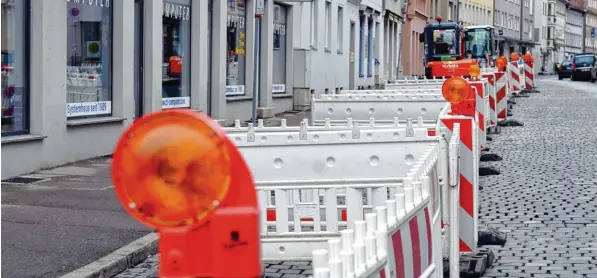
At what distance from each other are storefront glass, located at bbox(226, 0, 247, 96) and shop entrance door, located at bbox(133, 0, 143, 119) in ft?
18.2

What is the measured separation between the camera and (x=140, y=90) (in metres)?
19.4

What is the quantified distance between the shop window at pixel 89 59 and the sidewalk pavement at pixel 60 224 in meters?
2.21

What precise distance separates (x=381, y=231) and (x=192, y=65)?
61.5 ft

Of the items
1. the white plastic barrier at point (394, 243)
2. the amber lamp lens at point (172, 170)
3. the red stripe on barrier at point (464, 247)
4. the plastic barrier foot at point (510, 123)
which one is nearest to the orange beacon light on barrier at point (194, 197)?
the amber lamp lens at point (172, 170)

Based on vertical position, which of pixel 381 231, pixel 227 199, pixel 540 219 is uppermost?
pixel 227 199

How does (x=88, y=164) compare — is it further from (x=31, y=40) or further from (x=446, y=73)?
(x=446, y=73)

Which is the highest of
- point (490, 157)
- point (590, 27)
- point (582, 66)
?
point (590, 27)

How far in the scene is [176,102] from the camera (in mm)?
21359

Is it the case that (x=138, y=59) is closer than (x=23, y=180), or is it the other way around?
(x=23, y=180)

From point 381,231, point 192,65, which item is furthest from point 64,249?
point 192,65

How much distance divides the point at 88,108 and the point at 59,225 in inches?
272

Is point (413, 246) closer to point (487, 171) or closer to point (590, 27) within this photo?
point (487, 171)

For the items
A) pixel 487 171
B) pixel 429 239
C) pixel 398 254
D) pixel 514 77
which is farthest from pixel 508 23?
pixel 398 254

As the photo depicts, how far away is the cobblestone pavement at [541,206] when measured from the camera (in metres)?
8.71
